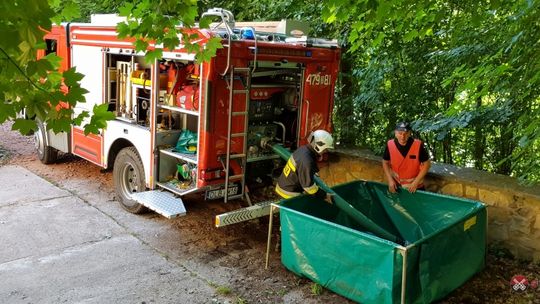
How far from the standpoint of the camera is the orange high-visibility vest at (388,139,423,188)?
6137 mm

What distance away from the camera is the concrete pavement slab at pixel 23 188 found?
25.5ft

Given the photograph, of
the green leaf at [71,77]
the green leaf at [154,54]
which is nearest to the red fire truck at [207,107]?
the green leaf at [154,54]

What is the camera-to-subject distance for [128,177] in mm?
7418

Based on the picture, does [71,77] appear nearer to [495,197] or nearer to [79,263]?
[79,263]

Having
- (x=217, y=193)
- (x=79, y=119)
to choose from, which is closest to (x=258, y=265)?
(x=217, y=193)

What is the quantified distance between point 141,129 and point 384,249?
3922 mm

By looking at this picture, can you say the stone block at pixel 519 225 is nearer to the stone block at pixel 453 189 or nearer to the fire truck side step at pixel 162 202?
the stone block at pixel 453 189

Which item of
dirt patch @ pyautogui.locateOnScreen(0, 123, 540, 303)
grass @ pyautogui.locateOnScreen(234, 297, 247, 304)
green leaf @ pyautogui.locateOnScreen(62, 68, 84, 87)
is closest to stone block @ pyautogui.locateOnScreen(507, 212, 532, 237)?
dirt patch @ pyautogui.locateOnScreen(0, 123, 540, 303)

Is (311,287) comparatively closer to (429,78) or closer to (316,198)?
(316,198)

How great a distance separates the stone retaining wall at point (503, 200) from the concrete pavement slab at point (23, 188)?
19.2 ft

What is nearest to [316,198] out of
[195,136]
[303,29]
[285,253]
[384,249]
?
[285,253]

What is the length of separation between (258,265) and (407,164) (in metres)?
2.23

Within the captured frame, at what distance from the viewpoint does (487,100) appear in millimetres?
6859

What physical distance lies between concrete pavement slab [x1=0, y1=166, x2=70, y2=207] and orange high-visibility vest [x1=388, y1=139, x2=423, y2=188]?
17.2ft
